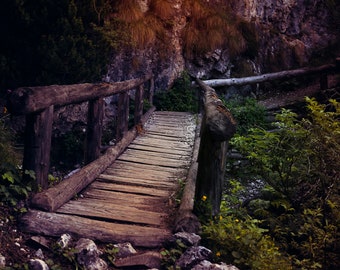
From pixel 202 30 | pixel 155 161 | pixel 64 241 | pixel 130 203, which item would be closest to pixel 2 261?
pixel 64 241

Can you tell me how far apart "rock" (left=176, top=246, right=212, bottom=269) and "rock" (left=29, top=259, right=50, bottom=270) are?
0.89 m

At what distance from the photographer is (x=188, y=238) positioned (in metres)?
3.07

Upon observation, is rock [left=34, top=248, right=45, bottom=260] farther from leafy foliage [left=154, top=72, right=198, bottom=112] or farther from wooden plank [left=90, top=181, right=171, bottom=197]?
leafy foliage [left=154, top=72, right=198, bottom=112]

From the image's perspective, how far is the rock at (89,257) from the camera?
2.64 meters

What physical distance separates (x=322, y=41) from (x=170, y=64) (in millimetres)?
8274

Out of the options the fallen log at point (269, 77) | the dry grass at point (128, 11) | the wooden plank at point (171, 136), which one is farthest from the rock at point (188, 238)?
the fallen log at point (269, 77)

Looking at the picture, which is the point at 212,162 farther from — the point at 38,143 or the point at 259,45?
the point at 259,45

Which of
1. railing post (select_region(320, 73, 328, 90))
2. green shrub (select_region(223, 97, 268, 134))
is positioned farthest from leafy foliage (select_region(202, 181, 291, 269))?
railing post (select_region(320, 73, 328, 90))

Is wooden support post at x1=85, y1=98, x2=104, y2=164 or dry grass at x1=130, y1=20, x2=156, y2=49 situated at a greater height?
dry grass at x1=130, y1=20, x2=156, y2=49

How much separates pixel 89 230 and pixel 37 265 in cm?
63

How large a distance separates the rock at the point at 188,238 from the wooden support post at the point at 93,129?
2.27 metres

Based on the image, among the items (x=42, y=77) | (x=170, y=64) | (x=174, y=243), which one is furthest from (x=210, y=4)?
(x=174, y=243)

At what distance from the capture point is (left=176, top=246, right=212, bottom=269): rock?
2771 millimetres

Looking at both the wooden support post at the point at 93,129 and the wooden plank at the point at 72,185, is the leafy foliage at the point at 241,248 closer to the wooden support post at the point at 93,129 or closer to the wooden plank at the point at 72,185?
the wooden plank at the point at 72,185
